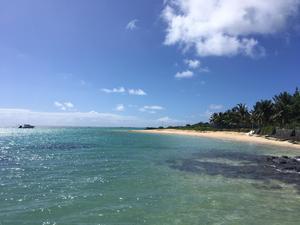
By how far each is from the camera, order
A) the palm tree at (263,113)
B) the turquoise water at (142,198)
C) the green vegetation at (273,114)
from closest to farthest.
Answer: the turquoise water at (142,198)
the green vegetation at (273,114)
the palm tree at (263,113)

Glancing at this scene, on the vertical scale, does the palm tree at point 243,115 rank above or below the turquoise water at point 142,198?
above

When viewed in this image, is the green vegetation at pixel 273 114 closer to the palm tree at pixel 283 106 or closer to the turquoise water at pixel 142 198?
the palm tree at pixel 283 106

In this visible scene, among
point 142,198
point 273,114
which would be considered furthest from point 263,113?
point 142,198

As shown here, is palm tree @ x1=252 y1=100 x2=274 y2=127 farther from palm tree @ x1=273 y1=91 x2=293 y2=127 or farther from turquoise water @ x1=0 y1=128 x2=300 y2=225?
turquoise water @ x1=0 y1=128 x2=300 y2=225

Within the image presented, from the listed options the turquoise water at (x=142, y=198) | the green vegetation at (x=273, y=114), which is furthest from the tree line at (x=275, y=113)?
the turquoise water at (x=142, y=198)

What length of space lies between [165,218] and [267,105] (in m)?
90.0

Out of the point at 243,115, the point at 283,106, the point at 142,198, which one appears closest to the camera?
the point at 142,198

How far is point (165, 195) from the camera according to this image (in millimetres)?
17844

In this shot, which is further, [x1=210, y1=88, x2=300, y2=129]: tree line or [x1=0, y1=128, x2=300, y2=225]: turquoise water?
[x1=210, y1=88, x2=300, y2=129]: tree line

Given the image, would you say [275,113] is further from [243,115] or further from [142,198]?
[142,198]

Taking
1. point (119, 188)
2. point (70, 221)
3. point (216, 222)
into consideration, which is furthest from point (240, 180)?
point (70, 221)

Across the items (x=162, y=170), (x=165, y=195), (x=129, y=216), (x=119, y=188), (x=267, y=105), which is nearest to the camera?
(x=129, y=216)

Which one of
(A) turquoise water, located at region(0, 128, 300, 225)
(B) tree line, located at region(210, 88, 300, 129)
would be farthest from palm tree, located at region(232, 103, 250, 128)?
(A) turquoise water, located at region(0, 128, 300, 225)

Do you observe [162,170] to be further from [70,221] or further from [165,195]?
[70,221]
